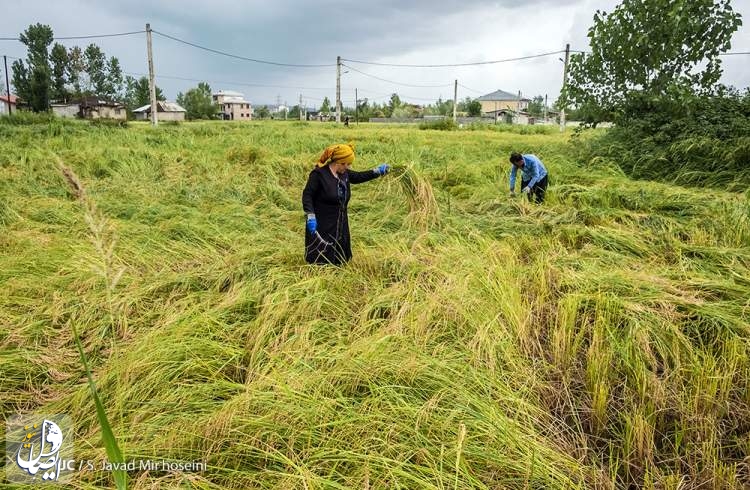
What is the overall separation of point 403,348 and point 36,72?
44.1 meters

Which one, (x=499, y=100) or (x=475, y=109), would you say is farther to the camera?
(x=499, y=100)

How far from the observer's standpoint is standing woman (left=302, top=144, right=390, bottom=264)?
3250mm

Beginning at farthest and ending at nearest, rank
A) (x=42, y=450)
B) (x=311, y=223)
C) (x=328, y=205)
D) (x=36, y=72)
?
(x=36, y=72), (x=328, y=205), (x=311, y=223), (x=42, y=450)

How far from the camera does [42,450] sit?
66.7 inches

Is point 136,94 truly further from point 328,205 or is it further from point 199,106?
point 328,205

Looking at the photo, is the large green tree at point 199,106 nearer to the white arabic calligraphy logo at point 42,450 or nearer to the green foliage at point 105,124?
the green foliage at point 105,124

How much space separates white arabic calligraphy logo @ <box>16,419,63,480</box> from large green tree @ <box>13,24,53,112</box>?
141 feet

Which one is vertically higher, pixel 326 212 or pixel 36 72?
pixel 36 72

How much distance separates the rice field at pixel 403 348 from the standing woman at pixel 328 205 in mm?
185

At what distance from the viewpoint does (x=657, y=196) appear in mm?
5250

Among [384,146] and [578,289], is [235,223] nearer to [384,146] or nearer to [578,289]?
[578,289]

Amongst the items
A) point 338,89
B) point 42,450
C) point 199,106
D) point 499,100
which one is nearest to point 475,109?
point 338,89

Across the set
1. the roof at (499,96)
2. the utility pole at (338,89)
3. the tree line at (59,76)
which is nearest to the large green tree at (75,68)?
the tree line at (59,76)

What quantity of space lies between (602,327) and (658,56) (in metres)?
7.96
